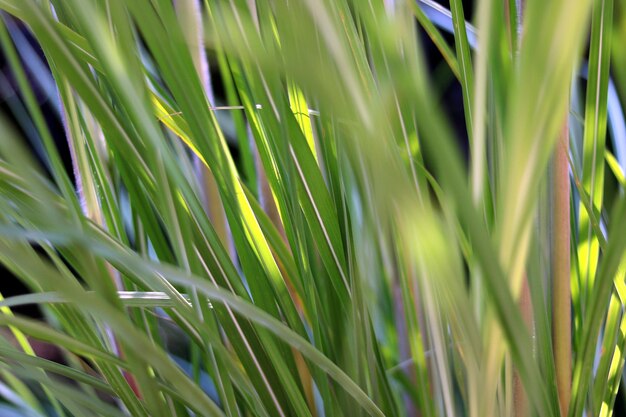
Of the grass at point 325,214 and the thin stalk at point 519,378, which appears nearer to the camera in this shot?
the grass at point 325,214

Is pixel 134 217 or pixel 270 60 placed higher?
pixel 270 60

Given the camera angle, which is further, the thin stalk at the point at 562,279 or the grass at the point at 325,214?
the thin stalk at the point at 562,279

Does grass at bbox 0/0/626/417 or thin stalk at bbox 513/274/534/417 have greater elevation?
Answer: grass at bbox 0/0/626/417

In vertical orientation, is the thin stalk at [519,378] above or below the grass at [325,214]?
below

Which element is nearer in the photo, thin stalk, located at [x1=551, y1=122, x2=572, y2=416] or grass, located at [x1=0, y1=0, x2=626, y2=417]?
grass, located at [x1=0, y1=0, x2=626, y2=417]

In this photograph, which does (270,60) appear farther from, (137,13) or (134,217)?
(134,217)

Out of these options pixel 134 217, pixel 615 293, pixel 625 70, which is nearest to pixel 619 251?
pixel 625 70
